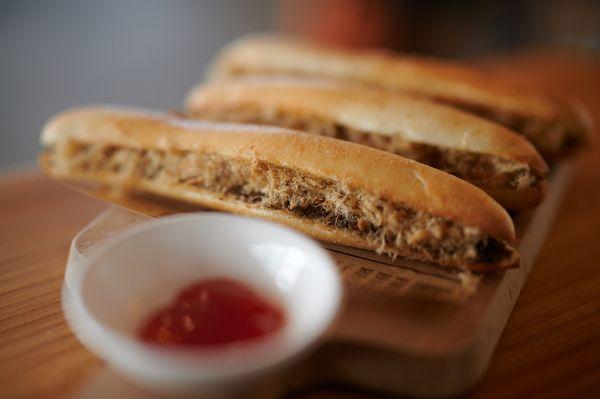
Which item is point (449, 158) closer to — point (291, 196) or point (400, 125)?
point (400, 125)

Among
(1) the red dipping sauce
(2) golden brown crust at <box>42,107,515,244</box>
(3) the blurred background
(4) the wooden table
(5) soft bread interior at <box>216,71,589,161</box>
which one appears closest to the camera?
(1) the red dipping sauce

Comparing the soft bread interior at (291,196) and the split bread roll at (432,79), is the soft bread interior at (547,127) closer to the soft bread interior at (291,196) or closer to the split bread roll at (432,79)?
the split bread roll at (432,79)

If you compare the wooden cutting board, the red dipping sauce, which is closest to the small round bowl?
the red dipping sauce

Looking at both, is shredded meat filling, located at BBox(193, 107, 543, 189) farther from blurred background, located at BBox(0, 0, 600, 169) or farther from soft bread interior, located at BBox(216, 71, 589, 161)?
blurred background, located at BBox(0, 0, 600, 169)

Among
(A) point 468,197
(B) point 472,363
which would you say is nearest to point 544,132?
(A) point 468,197

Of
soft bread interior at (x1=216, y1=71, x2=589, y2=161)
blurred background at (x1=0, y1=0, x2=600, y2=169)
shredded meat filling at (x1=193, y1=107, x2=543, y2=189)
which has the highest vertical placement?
soft bread interior at (x1=216, y1=71, x2=589, y2=161)

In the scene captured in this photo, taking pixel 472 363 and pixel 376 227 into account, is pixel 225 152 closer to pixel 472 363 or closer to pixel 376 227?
pixel 376 227
